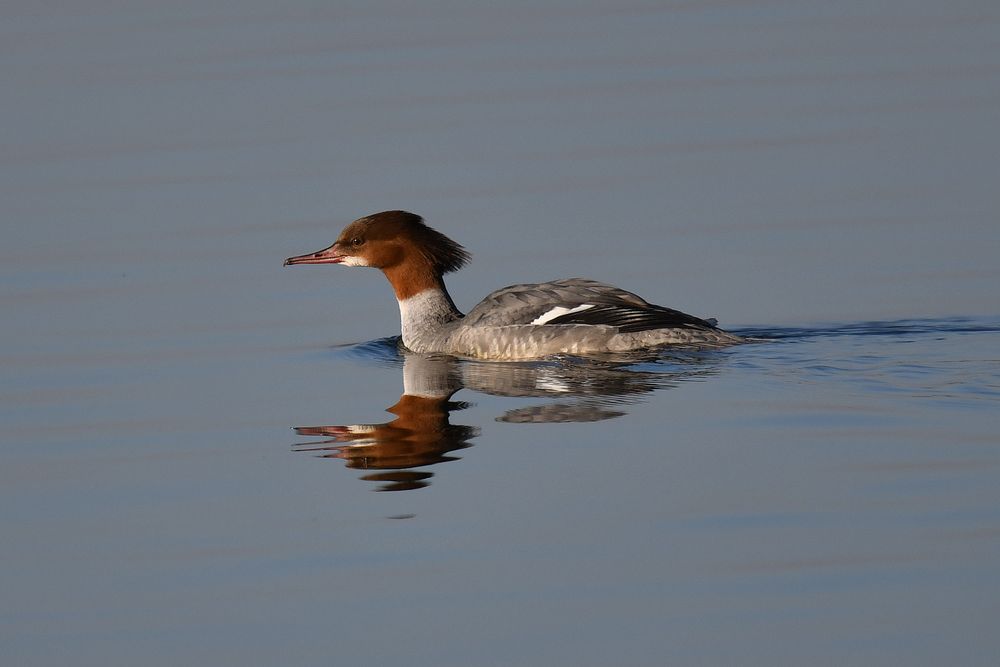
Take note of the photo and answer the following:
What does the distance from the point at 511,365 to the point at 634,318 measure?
107 cm

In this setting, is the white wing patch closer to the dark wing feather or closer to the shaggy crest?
the dark wing feather

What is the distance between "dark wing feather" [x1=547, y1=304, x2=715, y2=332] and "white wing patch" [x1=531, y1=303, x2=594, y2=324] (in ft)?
0.07

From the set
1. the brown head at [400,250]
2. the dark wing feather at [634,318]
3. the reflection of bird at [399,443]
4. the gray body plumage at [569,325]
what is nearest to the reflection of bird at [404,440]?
the reflection of bird at [399,443]

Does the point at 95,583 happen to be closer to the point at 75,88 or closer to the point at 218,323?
the point at 218,323

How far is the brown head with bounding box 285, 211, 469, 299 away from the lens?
13695 mm

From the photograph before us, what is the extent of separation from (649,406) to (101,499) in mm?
3619

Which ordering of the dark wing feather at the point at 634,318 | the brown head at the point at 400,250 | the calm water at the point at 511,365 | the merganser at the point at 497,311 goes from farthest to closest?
the brown head at the point at 400,250, the merganser at the point at 497,311, the dark wing feather at the point at 634,318, the calm water at the point at 511,365

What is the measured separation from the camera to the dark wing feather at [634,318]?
1214cm

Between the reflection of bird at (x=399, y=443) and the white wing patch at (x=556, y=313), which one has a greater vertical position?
the white wing patch at (x=556, y=313)

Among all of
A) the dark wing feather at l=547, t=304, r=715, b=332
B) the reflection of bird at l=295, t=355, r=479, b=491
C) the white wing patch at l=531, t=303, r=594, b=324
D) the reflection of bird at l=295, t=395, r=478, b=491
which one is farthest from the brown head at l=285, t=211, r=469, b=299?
the reflection of bird at l=295, t=395, r=478, b=491

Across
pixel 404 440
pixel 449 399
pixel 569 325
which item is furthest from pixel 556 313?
pixel 404 440

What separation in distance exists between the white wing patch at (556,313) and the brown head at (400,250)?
1.50 metres

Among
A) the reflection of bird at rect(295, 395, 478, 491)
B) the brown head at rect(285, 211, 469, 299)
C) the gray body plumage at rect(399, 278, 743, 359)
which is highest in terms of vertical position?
the brown head at rect(285, 211, 469, 299)

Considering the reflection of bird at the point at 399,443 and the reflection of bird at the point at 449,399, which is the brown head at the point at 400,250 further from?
the reflection of bird at the point at 399,443
